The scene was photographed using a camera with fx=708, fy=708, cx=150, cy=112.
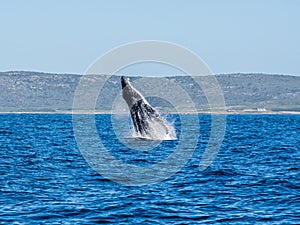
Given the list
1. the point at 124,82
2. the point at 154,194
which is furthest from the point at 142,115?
the point at 154,194

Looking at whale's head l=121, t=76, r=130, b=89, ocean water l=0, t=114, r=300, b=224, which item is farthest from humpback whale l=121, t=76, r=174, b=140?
ocean water l=0, t=114, r=300, b=224

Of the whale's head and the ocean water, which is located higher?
the whale's head

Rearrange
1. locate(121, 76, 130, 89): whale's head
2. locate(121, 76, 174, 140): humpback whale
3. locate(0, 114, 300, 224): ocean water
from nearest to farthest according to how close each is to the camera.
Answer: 1. locate(0, 114, 300, 224): ocean water
2. locate(121, 76, 130, 89): whale's head
3. locate(121, 76, 174, 140): humpback whale

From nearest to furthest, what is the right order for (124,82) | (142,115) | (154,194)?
(154,194), (124,82), (142,115)

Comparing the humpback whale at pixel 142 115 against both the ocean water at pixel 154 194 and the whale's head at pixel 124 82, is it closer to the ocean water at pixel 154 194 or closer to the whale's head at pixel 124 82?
the whale's head at pixel 124 82

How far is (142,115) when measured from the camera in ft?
134

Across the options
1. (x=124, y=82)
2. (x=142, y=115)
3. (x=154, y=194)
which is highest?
(x=124, y=82)

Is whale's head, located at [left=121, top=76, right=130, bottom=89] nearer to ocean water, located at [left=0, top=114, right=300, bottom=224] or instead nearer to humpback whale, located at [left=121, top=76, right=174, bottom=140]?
humpback whale, located at [left=121, top=76, right=174, bottom=140]

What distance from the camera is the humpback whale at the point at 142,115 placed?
40.2 m

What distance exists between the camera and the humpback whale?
132 ft

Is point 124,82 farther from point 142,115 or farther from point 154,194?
point 154,194

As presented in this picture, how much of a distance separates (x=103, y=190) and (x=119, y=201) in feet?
6.86

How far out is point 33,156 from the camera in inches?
1405

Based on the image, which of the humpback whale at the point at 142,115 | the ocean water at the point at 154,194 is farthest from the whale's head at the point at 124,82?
the ocean water at the point at 154,194
